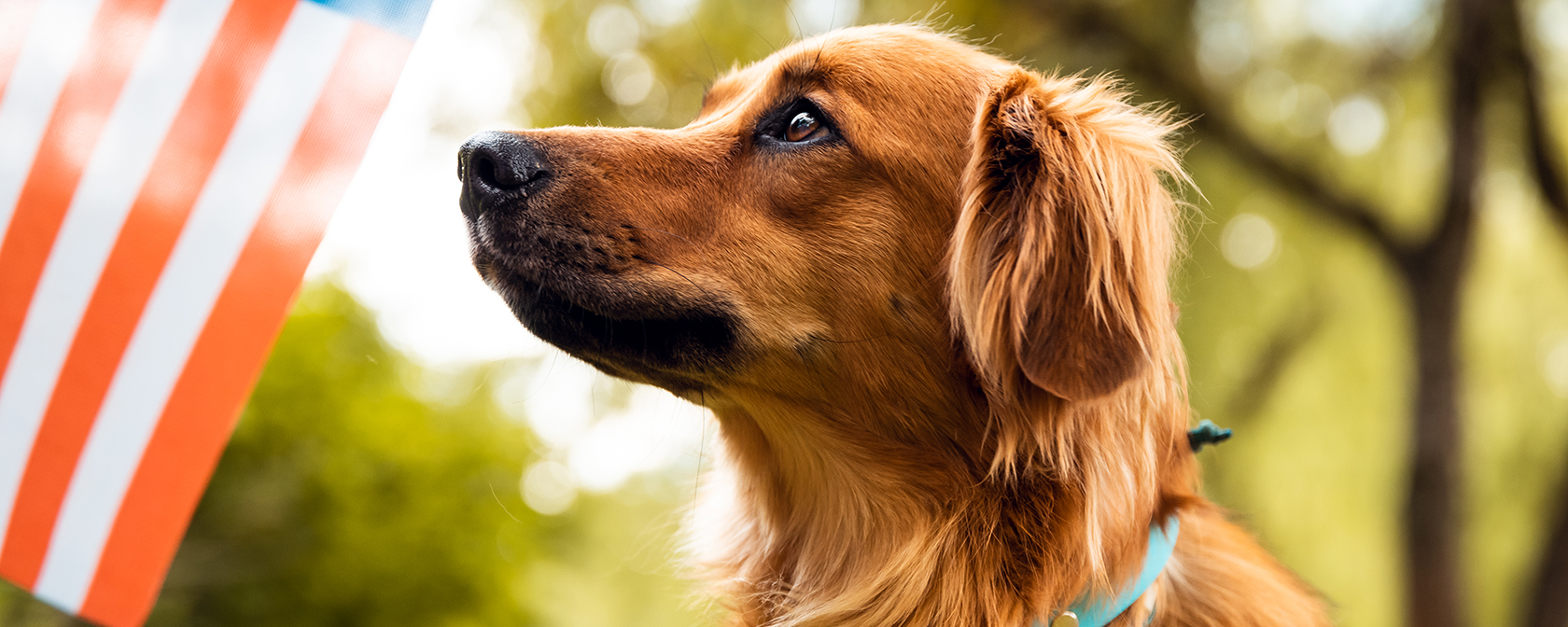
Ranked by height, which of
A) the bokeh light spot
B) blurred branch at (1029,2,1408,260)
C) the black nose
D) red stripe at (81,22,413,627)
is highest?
blurred branch at (1029,2,1408,260)

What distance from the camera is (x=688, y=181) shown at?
2.17 metres

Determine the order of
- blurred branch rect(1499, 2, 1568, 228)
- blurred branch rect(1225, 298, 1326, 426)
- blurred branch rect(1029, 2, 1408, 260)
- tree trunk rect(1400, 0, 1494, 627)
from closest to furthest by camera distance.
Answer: tree trunk rect(1400, 0, 1494, 627) → blurred branch rect(1499, 2, 1568, 228) → blurred branch rect(1029, 2, 1408, 260) → blurred branch rect(1225, 298, 1326, 426)

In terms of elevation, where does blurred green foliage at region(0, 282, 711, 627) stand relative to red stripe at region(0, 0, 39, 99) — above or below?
below

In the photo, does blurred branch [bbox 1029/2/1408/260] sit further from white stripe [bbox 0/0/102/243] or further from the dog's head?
white stripe [bbox 0/0/102/243]

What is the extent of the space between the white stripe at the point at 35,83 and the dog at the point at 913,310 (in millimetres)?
648

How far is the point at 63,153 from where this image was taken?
165cm

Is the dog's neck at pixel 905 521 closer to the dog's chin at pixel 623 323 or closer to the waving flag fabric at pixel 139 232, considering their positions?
the dog's chin at pixel 623 323

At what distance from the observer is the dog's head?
1966 mm

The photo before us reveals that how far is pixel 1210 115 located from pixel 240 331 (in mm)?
6745

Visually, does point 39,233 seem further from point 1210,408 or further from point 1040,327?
point 1210,408

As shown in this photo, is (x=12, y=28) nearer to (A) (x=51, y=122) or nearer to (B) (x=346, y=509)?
(A) (x=51, y=122)

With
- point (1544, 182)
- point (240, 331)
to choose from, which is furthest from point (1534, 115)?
point (240, 331)

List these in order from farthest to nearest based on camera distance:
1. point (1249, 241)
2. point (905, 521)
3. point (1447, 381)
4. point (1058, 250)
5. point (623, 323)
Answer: point (1249, 241)
point (1447, 381)
point (905, 521)
point (623, 323)
point (1058, 250)

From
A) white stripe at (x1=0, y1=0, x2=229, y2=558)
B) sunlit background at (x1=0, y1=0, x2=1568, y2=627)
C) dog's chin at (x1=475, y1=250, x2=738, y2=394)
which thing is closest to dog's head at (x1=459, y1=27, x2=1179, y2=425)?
dog's chin at (x1=475, y1=250, x2=738, y2=394)
